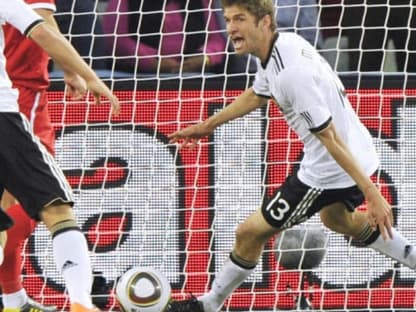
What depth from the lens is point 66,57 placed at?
6.57 metres

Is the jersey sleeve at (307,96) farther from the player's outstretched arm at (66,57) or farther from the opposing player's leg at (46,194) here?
the opposing player's leg at (46,194)

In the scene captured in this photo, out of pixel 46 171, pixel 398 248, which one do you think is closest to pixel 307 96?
pixel 398 248

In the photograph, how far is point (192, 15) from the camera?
9.59m

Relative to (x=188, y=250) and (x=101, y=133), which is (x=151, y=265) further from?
(x=101, y=133)

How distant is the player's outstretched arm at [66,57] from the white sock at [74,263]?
551mm

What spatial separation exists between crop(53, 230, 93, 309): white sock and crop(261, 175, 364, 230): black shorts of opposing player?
4.84 feet

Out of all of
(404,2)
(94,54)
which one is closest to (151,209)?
(94,54)

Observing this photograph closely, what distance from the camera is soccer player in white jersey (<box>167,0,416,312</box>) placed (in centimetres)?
741

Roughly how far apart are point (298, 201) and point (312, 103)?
0.64 metres

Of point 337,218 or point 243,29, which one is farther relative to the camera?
point 337,218

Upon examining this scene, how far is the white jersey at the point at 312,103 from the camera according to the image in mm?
7441

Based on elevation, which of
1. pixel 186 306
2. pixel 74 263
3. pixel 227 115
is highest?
pixel 227 115

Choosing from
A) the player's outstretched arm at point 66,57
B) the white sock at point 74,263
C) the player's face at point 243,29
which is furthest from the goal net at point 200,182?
the player's outstretched arm at point 66,57

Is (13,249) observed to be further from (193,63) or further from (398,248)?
(193,63)
